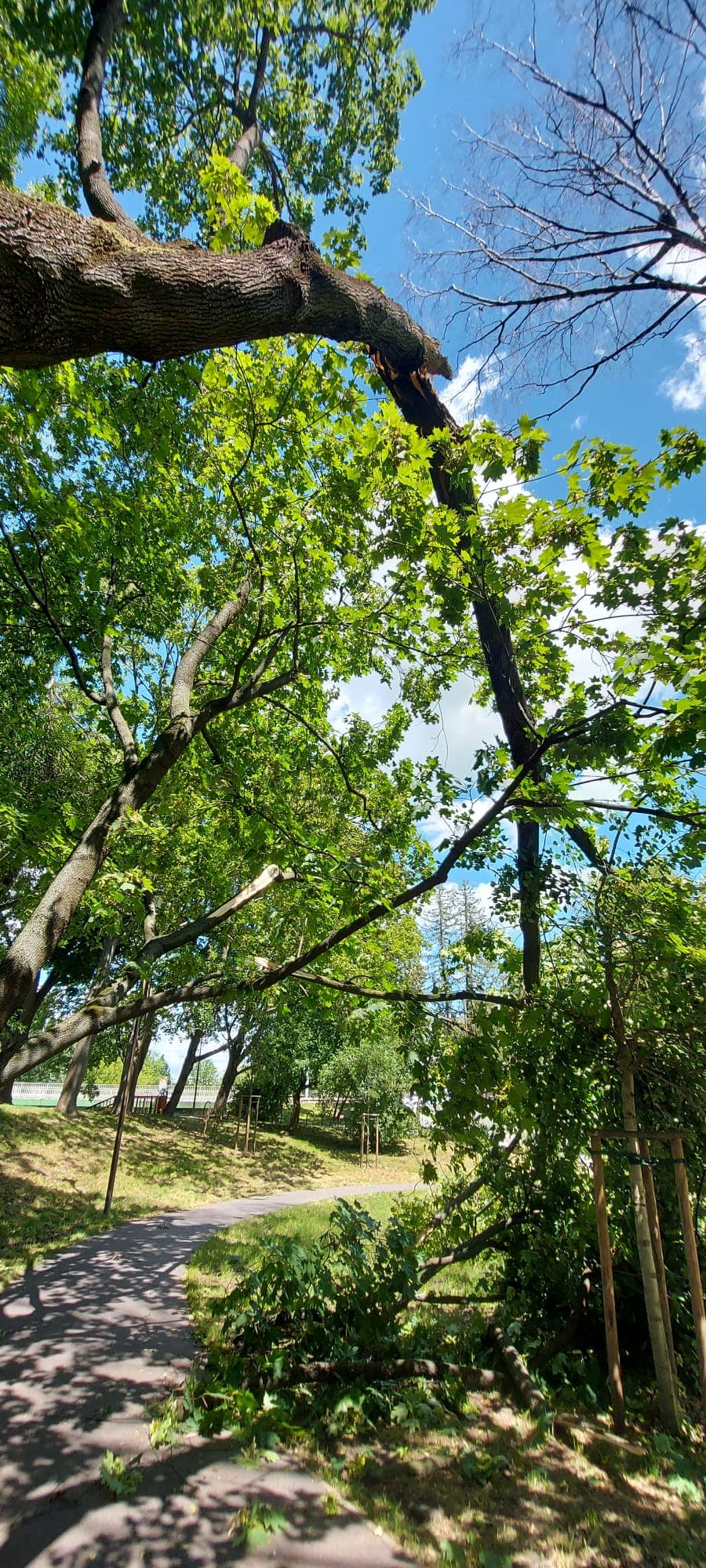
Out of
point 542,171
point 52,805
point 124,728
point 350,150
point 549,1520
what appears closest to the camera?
point 549,1520

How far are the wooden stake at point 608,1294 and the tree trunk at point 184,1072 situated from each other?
2487 centimetres

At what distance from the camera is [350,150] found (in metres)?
8.34

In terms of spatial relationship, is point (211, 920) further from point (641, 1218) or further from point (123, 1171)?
point (123, 1171)

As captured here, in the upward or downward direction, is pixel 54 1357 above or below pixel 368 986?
below

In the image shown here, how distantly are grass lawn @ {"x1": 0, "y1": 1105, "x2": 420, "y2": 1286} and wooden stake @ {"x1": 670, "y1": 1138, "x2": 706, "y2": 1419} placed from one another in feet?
21.9

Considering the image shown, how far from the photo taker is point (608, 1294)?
15.0 ft

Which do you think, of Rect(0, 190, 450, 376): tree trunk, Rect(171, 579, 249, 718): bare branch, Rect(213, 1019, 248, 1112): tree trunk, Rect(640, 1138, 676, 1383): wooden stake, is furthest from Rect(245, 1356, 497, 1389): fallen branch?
Rect(213, 1019, 248, 1112): tree trunk

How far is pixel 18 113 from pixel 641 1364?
11.4 metres

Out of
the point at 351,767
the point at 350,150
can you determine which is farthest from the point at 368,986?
the point at 350,150

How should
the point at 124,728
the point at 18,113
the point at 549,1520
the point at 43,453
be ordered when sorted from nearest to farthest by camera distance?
1. the point at 549,1520
2. the point at 18,113
3. the point at 43,453
4. the point at 124,728

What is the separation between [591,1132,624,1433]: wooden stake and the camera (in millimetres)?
4363

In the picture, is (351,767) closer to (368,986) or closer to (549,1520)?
(368,986)

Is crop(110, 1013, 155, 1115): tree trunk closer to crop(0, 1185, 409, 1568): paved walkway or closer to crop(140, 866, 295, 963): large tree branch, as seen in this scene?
crop(0, 1185, 409, 1568): paved walkway

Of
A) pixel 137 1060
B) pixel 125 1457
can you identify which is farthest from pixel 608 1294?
pixel 137 1060
